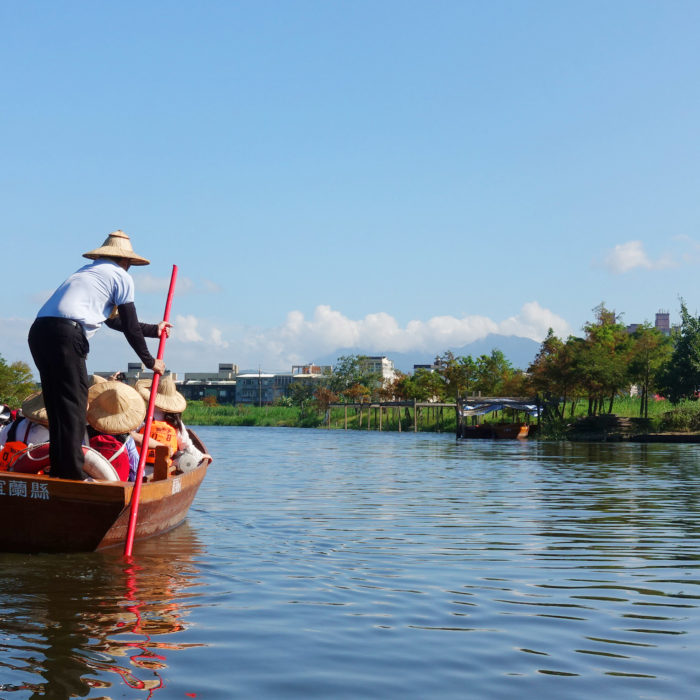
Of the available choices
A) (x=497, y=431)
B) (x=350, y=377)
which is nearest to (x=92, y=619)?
(x=497, y=431)

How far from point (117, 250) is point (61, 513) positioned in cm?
218

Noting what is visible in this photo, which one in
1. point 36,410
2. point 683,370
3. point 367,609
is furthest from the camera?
point 683,370

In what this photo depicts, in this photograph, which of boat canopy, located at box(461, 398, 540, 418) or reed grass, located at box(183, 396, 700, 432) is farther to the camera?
reed grass, located at box(183, 396, 700, 432)

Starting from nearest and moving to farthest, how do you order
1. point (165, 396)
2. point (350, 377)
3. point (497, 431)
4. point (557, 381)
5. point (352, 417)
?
point (165, 396) < point (497, 431) < point (557, 381) < point (352, 417) < point (350, 377)

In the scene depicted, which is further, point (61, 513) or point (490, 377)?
point (490, 377)

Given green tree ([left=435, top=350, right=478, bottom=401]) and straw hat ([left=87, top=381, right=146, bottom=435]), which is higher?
green tree ([left=435, top=350, right=478, bottom=401])

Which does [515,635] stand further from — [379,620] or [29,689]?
[29,689]

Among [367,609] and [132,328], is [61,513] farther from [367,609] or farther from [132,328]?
[367,609]

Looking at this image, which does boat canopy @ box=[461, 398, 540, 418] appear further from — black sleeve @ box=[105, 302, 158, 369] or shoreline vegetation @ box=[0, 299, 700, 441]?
black sleeve @ box=[105, 302, 158, 369]

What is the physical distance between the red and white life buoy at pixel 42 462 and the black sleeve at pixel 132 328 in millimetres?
878

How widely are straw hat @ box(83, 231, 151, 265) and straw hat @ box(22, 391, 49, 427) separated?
1.34 m

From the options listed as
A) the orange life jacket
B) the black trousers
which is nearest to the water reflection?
the black trousers

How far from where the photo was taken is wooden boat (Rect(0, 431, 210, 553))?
691cm

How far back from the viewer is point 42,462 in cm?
755
